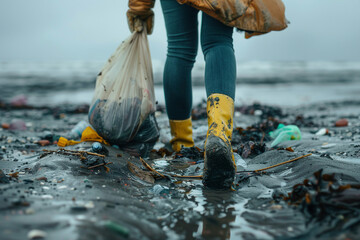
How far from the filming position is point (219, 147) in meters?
1.80

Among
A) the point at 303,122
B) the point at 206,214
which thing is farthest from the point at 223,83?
the point at 303,122

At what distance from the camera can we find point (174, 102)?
271 cm

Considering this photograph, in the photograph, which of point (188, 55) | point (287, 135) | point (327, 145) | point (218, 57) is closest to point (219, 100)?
point (218, 57)

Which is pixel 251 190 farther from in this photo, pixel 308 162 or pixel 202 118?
pixel 202 118

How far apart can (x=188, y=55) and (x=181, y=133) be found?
0.71 m

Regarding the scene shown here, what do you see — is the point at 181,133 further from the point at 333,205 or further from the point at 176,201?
the point at 333,205

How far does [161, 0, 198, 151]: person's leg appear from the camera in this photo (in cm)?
→ 236

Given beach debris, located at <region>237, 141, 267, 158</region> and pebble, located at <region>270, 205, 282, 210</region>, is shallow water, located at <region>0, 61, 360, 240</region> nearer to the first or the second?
pebble, located at <region>270, 205, 282, 210</region>

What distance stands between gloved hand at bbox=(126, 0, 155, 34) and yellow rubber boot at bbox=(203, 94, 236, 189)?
1.00 m

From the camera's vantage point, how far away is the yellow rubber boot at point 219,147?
71.3 inches

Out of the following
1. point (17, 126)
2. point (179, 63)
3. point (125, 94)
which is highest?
point (179, 63)

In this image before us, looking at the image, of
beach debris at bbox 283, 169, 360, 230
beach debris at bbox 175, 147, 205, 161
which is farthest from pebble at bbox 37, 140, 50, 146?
beach debris at bbox 283, 169, 360, 230

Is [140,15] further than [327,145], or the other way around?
[327,145]

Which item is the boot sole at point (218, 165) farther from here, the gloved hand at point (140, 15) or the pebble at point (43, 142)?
the pebble at point (43, 142)
